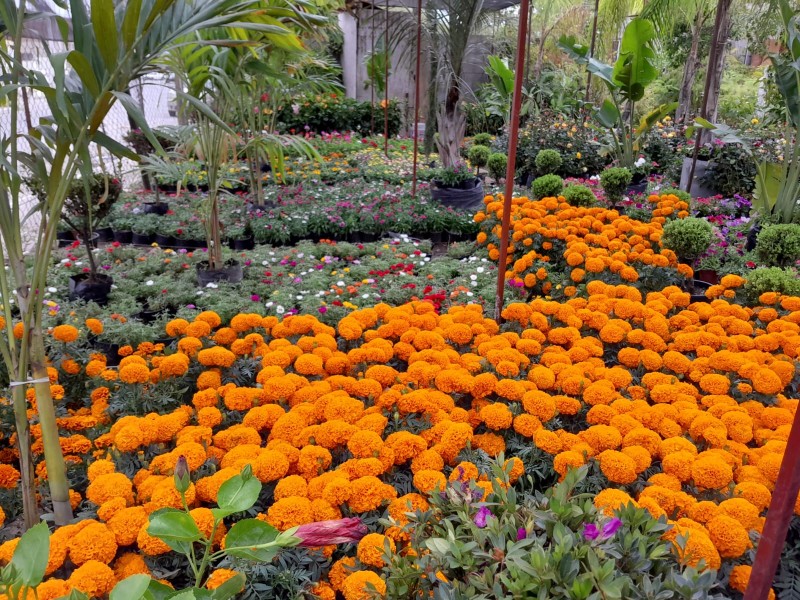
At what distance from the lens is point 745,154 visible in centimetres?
738

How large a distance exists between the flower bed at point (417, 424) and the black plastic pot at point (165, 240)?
3.55 meters

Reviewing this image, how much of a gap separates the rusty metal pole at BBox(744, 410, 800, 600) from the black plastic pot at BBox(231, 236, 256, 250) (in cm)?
578

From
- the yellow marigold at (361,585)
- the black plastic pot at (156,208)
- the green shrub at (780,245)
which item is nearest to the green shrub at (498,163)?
the green shrub at (780,245)

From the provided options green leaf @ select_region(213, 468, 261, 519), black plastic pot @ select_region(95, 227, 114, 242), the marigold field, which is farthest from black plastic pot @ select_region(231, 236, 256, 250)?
green leaf @ select_region(213, 468, 261, 519)

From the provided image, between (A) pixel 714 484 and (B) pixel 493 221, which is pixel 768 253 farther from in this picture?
(A) pixel 714 484

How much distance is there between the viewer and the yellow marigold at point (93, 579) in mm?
1451

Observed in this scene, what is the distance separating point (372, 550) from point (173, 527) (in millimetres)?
620

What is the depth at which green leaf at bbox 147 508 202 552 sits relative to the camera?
1054 mm

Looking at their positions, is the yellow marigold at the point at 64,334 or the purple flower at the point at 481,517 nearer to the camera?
the purple flower at the point at 481,517

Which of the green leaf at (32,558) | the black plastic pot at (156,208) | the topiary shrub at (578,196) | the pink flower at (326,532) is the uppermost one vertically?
the topiary shrub at (578,196)

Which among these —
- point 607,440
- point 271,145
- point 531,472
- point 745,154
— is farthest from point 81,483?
point 745,154

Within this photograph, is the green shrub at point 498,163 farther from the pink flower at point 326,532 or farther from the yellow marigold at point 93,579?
the yellow marigold at point 93,579

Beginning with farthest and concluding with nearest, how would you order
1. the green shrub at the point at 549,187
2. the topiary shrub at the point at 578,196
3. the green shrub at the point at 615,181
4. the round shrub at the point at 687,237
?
the green shrub at the point at 549,187
the green shrub at the point at 615,181
the topiary shrub at the point at 578,196
the round shrub at the point at 687,237

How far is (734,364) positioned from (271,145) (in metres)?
3.67
